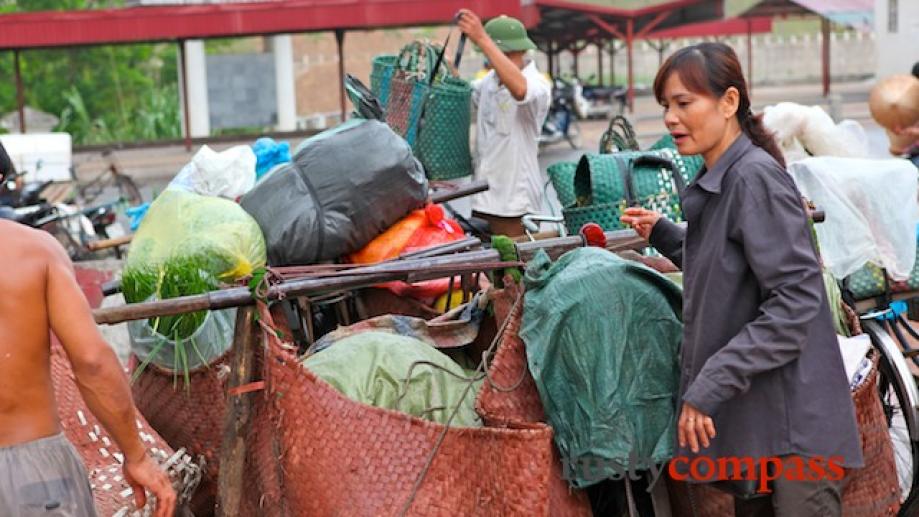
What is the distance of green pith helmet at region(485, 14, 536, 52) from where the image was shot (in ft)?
22.6

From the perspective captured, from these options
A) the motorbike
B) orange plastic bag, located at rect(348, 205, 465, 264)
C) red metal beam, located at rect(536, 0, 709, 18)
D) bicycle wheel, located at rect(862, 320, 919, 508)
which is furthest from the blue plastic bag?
red metal beam, located at rect(536, 0, 709, 18)

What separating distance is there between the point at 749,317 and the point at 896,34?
110 feet

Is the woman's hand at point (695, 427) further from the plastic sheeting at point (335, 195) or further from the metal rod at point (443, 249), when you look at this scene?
the plastic sheeting at point (335, 195)

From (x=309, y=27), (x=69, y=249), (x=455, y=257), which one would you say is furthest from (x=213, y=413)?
(x=309, y=27)

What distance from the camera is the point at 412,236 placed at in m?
5.15

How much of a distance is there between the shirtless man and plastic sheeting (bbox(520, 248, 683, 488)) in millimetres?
1211

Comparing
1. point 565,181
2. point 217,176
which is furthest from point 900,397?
point 217,176

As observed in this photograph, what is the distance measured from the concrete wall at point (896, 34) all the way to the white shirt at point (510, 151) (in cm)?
2816

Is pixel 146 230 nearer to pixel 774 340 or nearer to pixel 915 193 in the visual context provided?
pixel 774 340

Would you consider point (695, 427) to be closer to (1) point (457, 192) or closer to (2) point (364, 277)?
(2) point (364, 277)

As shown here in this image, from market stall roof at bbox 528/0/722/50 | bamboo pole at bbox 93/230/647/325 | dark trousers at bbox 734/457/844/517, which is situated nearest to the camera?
dark trousers at bbox 734/457/844/517

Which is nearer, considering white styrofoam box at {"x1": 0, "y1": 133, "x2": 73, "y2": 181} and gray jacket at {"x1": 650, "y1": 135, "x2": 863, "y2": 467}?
gray jacket at {"x1": 650, "y1": 135, "x2": 863, "y2": 467}

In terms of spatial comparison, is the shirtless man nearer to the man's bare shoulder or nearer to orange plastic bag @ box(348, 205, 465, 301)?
the man's bare shoulder

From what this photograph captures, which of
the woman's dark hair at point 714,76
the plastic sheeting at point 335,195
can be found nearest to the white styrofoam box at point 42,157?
the plastic sheeting at point 335,195
